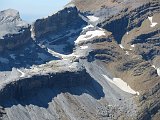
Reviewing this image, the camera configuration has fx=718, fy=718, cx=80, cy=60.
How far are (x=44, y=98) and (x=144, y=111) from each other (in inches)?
1008

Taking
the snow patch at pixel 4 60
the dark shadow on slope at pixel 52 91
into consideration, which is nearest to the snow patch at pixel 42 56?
the snow patch at pixel 4 60

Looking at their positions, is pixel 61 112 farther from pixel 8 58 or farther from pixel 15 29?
pixel 15 29

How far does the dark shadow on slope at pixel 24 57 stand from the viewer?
18125 centimetres

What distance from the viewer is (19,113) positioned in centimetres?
15688

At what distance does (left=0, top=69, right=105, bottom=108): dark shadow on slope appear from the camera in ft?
Answer: 531

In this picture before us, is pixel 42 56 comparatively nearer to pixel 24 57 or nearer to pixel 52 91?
pixel 24 57

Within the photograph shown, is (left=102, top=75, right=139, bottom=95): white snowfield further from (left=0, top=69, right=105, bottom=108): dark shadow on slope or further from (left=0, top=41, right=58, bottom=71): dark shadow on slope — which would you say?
(left=0, top=41, right=58, bottom=71): dark shadow on slope

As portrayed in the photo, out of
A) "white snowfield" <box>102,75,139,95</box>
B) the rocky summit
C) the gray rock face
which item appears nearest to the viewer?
the rocky summit

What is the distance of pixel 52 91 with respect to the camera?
17225cm

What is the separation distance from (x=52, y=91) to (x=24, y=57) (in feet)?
67.7

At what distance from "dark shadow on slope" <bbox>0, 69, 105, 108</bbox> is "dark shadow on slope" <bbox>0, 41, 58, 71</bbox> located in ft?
40.5

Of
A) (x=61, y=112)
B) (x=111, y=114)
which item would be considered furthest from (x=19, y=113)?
(x=111, y=114)

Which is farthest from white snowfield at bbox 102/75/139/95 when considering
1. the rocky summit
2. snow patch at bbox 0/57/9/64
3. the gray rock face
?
snow patch at bbox 0/57/9/64

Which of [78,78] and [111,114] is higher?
[78,78]
